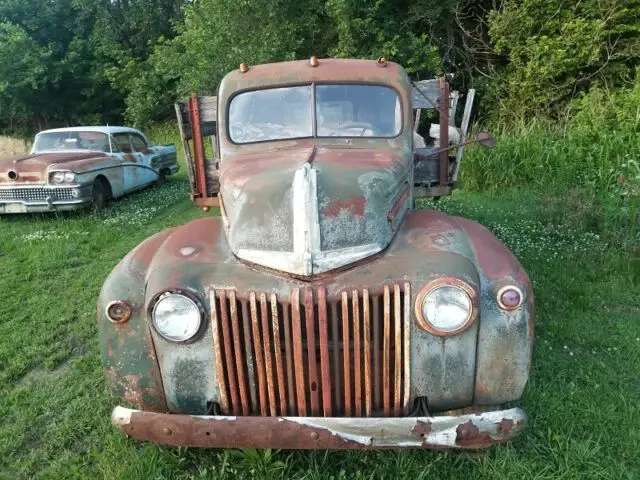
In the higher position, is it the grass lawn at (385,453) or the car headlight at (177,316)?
the car headlight at (177,316)

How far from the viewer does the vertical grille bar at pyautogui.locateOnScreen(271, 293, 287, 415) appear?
2.51m

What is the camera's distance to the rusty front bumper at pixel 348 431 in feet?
7.77

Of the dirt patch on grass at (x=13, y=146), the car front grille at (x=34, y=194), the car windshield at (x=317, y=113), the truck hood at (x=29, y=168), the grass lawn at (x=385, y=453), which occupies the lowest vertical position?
the dirt patch on grass at (x=13, y=146)

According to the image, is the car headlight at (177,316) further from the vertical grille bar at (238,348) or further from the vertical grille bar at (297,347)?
the vertical grille bar at (297,347)

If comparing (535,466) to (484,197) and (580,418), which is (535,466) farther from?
(484,197)

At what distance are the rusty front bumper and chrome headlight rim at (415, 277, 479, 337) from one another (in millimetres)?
379

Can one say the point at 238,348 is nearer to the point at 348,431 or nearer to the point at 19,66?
the point at 348,431

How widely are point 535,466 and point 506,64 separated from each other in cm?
1367

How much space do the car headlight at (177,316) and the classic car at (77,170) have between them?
7068mm

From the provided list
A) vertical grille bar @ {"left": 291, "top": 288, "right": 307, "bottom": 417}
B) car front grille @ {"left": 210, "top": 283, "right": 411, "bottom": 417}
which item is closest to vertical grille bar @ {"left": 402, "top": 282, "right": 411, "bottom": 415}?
car front grille @ {"left": 210, "top": 283, "right": 411, "bottom": 417}

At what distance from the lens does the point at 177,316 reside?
2586mm

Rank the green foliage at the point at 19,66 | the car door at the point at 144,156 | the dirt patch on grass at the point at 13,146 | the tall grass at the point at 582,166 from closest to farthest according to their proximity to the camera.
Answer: the tall grass at the point at 582,166 < the car door at the point at 144,156 < the green foliage at the point at 19,66 < the dirt patch on grass at the point at 13,146

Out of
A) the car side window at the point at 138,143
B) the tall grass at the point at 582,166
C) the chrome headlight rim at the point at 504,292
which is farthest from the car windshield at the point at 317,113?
the car side window at the point at 138,143

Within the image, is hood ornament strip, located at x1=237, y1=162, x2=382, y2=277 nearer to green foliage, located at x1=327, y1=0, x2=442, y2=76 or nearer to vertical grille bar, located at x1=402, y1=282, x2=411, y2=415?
vertical grille bar, located at x1=402, y1=282, x2=411, y2=415
